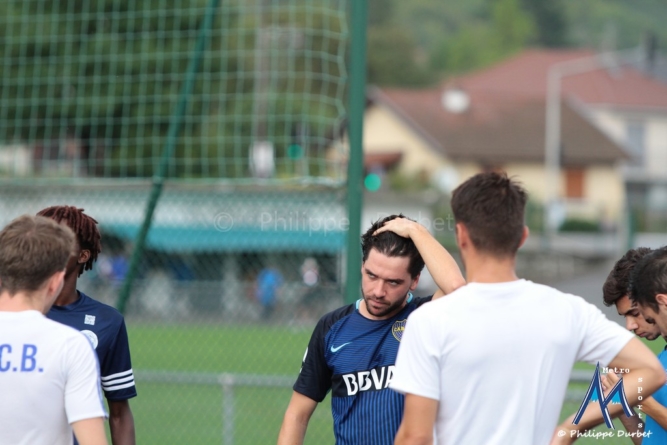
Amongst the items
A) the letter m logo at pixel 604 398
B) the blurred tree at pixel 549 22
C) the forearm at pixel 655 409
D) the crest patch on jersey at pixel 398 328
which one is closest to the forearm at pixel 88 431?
the crest patch on jersey at pixel 398 328

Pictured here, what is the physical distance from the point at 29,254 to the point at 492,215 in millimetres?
1484

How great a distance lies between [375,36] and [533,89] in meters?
33.7

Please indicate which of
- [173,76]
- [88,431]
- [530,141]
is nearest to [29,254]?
[88,431]

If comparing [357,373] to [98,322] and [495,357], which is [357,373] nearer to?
[495,357]

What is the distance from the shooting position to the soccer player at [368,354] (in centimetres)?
348

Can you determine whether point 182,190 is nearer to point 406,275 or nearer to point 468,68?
point 406,275

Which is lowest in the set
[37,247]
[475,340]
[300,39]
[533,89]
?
[475,340]

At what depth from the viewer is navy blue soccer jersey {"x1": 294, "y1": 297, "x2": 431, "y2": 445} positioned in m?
3.48

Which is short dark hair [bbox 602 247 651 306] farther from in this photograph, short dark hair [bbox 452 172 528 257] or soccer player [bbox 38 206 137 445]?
soccer player [bbox 38 206 137 445]

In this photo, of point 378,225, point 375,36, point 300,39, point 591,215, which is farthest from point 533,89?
point 378,225

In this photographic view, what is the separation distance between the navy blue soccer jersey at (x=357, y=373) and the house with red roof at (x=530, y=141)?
43.2 metres

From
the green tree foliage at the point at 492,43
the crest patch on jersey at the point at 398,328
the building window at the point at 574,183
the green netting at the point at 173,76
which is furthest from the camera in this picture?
the green tree foliage at the point at 492,43

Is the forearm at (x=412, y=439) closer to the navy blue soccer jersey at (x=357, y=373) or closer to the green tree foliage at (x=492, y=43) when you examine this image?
the navy blue soccer jersey at (x=357, y=373)

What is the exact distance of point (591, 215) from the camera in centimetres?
5097
